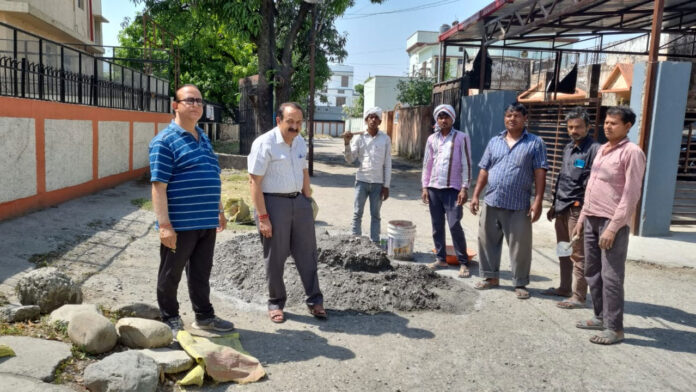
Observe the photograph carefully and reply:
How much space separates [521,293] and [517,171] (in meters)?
1.24

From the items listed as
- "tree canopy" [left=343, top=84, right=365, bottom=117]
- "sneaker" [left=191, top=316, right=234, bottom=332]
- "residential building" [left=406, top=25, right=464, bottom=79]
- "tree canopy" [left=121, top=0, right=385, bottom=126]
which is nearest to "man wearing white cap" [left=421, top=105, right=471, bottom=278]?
"sneaker" [left=191, top=316, right=234, bottom=332]

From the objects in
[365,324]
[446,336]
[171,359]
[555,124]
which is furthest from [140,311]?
[555,124]

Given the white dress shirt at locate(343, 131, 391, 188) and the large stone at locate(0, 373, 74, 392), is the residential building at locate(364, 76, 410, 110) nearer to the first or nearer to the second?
the white dress shirt at locate(343, 131, 391, 188)

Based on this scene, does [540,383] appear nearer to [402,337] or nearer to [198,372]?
[402,337]

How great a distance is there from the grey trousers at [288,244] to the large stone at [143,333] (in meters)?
1.03

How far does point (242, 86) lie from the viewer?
17766mm

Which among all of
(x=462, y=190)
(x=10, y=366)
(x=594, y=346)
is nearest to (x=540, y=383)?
(x=594, y=346)

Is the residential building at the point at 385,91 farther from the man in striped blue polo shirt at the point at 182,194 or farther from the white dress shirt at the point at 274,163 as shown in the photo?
the man in striped blue polo shirt at the point at 182,194

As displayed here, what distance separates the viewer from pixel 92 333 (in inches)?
138

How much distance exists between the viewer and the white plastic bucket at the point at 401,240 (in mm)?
6527

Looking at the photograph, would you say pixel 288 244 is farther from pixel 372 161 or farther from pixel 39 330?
pixel 372 161

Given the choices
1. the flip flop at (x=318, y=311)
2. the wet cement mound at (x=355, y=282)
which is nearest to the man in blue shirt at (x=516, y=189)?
the wet cement mound at (x=355, y=282)

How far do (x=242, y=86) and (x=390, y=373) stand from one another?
15441mm

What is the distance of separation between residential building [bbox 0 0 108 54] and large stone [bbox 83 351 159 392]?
465 inches
